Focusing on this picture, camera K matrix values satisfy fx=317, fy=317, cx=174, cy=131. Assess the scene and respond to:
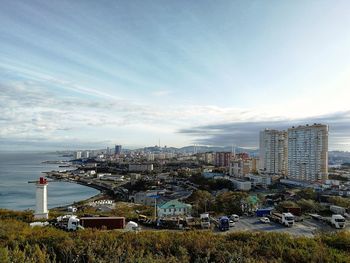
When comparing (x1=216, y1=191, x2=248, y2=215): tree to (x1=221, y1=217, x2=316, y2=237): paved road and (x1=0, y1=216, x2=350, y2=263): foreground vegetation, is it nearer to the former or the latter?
(x1=221, y1=217, x2=316, y2=237): paved road

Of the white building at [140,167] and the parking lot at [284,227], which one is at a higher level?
the parking lot at [284,227]

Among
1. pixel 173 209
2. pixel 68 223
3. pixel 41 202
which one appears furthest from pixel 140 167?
pixel 68 223

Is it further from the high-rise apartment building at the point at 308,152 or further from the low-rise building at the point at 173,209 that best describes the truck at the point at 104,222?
the high-rise apartment building at the point at 308,152

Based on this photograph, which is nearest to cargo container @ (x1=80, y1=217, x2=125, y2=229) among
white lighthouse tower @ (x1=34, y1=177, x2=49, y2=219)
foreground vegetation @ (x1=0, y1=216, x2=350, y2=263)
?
white lighthouse tower @ (x1=34, y1=177, x2=49, y2=219)

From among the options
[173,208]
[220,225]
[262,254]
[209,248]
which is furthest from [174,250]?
[173,208]

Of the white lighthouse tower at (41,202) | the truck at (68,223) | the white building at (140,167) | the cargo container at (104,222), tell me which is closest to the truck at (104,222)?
the cargo container at (104,222)

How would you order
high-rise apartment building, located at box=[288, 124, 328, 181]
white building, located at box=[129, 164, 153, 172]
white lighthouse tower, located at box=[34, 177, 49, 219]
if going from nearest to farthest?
white lighthouse tower, located at box=[34, 177, 49, 219] < high-rise apartment building, located at box=[288, 124, 328, 181] < white building, located at box=[129, 164, 153, 172]

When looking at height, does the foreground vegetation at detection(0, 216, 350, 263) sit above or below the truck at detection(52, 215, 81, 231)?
above
